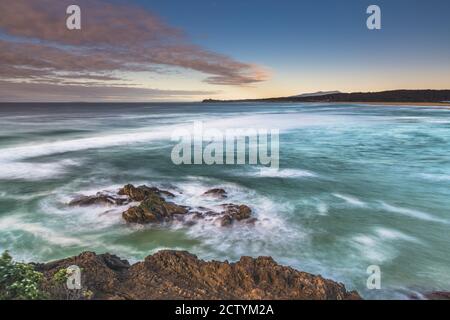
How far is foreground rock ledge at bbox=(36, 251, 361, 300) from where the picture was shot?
6480 mm

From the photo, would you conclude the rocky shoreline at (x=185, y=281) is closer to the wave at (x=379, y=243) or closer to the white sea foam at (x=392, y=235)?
the wave at (x=379, y=243)

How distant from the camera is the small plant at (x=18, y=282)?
5.61 meters

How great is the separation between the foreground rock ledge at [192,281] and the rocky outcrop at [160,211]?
3.86 metres

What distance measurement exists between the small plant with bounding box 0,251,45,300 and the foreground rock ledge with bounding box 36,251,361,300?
13.0 inches

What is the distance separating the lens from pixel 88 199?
13.8 metres

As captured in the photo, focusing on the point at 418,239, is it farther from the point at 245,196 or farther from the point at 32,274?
the point at 32,274

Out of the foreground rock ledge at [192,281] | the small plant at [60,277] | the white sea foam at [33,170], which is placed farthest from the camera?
the white sea foam at [33,170]

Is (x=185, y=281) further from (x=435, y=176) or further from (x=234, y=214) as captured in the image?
(x=435, y=176)

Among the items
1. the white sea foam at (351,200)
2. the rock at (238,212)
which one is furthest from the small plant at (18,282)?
the white sea foam at (351,200)

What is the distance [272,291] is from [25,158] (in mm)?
25321

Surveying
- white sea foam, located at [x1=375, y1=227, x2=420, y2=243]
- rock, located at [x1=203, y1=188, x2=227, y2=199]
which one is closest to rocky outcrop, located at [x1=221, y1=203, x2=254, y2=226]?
rock, located at [x1=203, y1=188, x2=227, y2=199]

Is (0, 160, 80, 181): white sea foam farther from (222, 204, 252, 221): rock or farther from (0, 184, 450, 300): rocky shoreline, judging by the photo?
(0, 184, 450, 300): rocky shoreline

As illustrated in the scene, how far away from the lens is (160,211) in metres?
11.9
